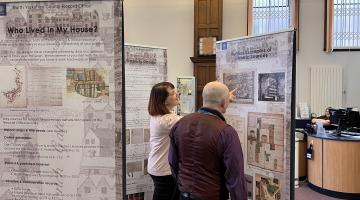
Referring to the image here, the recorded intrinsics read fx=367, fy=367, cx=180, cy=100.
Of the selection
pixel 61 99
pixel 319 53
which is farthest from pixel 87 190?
pixel 319 53

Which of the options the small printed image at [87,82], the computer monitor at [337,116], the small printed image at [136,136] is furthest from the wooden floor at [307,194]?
the small printed image at [87,82]

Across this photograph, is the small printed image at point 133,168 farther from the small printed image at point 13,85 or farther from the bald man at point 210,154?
the small printed image at point 13,85

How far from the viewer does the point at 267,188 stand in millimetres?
2676

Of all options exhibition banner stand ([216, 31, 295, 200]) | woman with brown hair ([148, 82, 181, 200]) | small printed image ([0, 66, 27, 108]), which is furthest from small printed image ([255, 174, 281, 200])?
small printed image ([0, 66, 27, 108])

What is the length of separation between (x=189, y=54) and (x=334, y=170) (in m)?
3.90

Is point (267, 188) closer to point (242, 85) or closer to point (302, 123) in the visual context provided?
point (242, 85)

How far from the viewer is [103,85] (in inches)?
68.1

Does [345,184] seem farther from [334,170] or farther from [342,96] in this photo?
[342,96]

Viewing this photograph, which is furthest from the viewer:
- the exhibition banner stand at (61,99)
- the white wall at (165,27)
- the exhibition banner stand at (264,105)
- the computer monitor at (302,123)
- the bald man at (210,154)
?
the white wall at (165,27)

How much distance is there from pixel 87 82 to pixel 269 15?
6.64 m

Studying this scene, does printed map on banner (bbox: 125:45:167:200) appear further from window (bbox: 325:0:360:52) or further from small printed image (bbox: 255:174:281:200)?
window (bbox: 325:0:360:52)

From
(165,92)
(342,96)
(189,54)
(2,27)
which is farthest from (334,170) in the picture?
(2,27)

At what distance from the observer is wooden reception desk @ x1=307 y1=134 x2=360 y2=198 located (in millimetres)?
5184

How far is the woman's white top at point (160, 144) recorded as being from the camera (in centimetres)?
306
